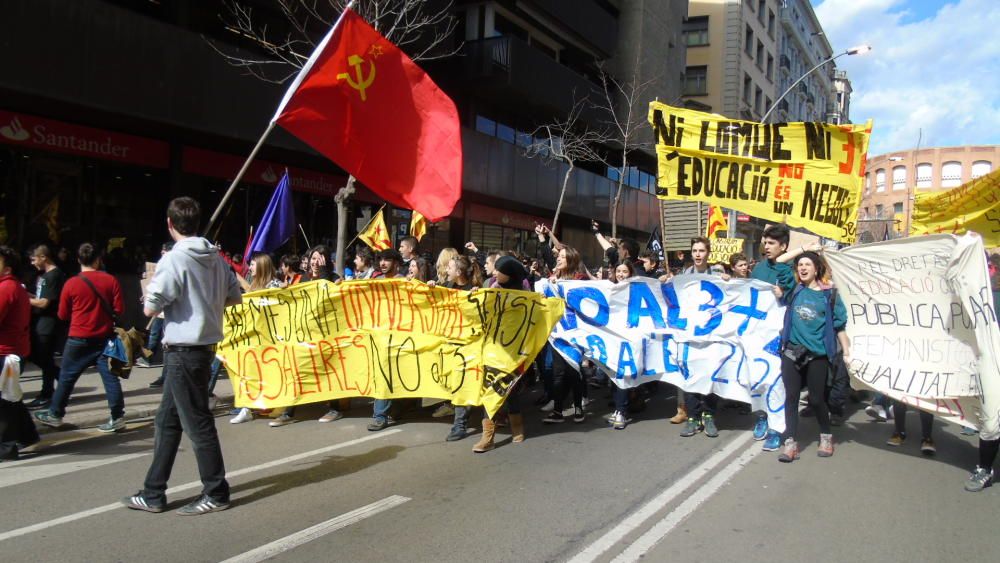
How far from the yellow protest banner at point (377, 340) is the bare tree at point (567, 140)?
15486mm

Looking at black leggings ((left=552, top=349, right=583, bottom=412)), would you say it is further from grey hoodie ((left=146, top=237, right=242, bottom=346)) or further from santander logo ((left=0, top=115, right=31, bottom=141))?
santander logo ((left=0, top=115, right=31, bottom=141))

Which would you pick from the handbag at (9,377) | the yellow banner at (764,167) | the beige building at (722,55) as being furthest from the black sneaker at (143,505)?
the beige building at (722,55)

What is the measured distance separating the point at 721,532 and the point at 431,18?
14.3m

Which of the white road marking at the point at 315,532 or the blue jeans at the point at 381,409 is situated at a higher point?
the blue jeans at the point at 381,409

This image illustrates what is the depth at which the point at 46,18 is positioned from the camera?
10688mm

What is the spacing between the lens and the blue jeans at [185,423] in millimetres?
4332

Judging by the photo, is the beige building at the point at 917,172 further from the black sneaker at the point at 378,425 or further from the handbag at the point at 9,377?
the handbag at the point at 9,377

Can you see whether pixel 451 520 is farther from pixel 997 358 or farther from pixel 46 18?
pixel 46 18

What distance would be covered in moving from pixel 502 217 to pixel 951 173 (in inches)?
2962

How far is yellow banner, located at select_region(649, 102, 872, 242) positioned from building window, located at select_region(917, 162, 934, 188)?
8402 cm

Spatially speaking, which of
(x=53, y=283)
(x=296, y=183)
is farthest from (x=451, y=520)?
(x=296, y=183)

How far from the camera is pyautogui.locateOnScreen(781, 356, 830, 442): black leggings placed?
235 inches

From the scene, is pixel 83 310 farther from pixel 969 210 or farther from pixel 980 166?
pixel 980 166

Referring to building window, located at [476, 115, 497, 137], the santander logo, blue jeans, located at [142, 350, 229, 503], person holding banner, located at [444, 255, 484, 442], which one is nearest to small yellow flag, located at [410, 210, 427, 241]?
person holding banner, located at [444, 255, 484, 442]
